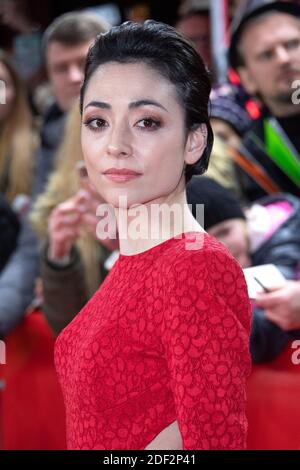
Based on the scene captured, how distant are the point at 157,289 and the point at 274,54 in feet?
3.77

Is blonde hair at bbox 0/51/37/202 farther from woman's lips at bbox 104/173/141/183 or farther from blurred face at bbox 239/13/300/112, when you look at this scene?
woman's lips at bbox 104/173/141/183

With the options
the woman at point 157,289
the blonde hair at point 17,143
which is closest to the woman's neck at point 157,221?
the woman at point 157,289

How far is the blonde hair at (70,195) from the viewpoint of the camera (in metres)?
1.56

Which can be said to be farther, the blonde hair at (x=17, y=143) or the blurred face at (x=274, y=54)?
the blonde hair at (x=17, y=143)

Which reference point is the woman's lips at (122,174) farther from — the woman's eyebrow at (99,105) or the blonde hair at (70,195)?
the blonde hair at (70,195)

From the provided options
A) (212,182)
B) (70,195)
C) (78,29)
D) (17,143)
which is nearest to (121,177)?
Answer: (212,182)

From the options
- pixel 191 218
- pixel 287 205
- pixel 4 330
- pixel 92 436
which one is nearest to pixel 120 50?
pixel 191 218

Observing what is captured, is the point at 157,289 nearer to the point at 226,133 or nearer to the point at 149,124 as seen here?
the point at 149,124

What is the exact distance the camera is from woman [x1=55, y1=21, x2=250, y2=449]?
0.79 meters

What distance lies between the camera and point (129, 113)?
835 millimetres

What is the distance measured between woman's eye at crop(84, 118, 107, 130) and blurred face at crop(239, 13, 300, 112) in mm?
997

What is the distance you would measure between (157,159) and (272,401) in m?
0.79

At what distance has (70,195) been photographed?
1638 millimetres

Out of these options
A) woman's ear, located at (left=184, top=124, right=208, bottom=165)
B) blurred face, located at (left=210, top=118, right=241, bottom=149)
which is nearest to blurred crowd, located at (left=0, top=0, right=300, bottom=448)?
blurred face, located at (left=210, top=118, right=241, bottom=149)
